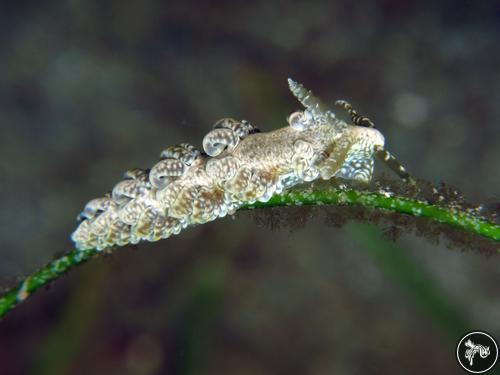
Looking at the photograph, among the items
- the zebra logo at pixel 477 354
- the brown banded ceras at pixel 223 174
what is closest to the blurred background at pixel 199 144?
Result: the zebra logo at pixel 477 354

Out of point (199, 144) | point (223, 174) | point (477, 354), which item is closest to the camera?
point (223, 174)

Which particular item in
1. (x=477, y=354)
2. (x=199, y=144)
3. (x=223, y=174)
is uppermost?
(x=199, y=144)

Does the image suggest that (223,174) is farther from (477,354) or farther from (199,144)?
(199,144)

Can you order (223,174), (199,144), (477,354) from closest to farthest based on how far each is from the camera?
(223,174), (477,354), (199,144)

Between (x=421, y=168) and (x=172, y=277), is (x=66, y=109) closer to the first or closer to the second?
(x=172, y=277)

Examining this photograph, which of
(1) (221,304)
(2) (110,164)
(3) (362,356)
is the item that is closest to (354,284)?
(3) (362,356)

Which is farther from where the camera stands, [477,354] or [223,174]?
[477,354]

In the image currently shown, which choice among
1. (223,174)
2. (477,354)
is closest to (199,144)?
(223,174)
